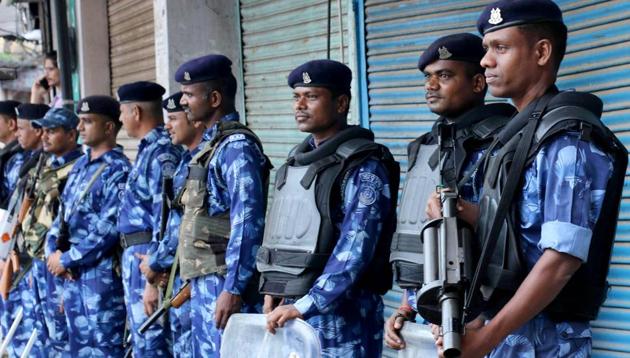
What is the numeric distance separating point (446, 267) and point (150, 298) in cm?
281

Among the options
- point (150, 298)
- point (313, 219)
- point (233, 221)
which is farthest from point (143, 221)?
point (313, 219)

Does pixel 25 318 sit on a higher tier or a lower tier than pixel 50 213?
lower

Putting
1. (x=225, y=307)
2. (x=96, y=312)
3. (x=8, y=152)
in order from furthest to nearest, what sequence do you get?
(x=8, y=152), (x=96, y=312), (x=225, y=307)

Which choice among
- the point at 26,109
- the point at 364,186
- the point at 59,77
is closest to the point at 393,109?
the point at 364,186

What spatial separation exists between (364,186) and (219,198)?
0.98 m

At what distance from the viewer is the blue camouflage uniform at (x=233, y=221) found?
4055mm

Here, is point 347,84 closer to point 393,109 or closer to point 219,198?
point 219,198

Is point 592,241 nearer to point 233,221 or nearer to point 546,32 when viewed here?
point 546,32

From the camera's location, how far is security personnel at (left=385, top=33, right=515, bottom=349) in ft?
10.6

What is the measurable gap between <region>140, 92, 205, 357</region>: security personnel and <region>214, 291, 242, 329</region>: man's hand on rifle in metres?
0.58

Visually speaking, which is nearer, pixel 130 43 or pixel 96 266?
pixel 96 266

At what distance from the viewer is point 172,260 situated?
15.3ft

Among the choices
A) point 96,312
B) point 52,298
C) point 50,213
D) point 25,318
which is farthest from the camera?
point 25,318

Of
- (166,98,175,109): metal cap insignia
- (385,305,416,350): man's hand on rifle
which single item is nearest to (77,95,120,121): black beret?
(166,98,175,109): metal cap insignia
